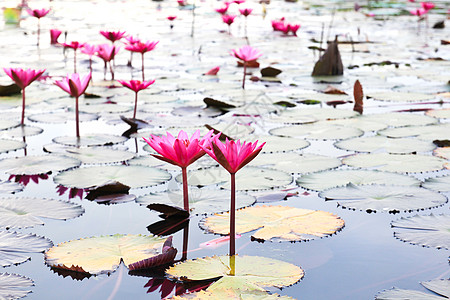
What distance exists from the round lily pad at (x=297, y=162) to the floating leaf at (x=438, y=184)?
1.03 feet

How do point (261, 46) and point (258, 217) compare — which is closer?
point (258, 217)

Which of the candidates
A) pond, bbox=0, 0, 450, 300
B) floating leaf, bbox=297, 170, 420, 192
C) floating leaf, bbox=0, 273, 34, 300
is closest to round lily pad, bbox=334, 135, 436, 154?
pond, bbox=0, 0, 450, 300

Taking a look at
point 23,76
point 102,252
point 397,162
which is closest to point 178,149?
point 102,252

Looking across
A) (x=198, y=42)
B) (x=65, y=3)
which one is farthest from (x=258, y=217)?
(x=65, y=3)

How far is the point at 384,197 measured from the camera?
5.73 ft

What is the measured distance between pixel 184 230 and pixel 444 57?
13.1 feet

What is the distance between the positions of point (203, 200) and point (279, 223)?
0.28 metres

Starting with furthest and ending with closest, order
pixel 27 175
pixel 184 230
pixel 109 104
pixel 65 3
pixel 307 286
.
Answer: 1. pixel 65 3
2. pixel 109 104
3. pixel 27 175
4. pixel 184 230
5. pixel 307 286

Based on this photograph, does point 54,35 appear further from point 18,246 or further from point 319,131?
point 18,246

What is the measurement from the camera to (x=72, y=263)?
4.30 ft

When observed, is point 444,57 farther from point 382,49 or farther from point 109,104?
point 109,104

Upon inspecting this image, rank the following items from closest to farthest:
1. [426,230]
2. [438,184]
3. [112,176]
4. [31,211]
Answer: [426,230], [31,211], [438,184], [112,176]

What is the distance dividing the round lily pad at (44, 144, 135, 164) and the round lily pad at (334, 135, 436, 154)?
79 centimetres

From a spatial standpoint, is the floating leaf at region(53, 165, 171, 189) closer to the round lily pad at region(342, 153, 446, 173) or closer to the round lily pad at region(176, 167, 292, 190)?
the round lily pad at region(176, 167, 292, 190)
